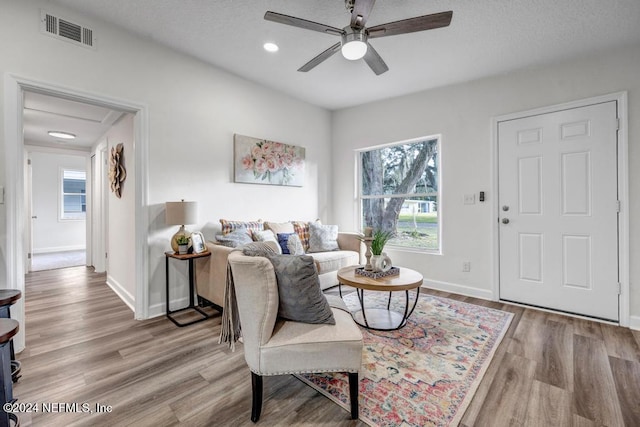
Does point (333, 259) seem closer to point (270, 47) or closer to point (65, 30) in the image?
point (270, 47)

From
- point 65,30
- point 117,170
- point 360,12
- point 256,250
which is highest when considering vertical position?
point 65,30

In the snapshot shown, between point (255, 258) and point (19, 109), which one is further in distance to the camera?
point (19, 109)

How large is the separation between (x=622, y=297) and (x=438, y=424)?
2602mm

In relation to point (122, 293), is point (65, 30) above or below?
above

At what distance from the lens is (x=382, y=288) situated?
2.20 m

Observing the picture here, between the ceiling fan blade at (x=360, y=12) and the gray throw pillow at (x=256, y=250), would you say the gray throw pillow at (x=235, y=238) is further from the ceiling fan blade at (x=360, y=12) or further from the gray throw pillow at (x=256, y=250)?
the ceiling fan blade at (x=360, y=12)

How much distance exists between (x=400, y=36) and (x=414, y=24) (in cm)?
78

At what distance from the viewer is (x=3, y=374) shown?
4.20ft

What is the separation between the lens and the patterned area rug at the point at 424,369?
1550 millimetres

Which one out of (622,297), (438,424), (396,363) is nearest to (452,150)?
(622,297)

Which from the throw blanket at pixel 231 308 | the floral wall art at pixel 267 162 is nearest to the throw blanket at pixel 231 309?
the throw blanket at pixel 231 308

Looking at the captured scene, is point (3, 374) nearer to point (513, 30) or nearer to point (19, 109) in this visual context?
point (19, 109)

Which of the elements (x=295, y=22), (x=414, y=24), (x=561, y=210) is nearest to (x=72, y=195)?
(x=295, y=22)

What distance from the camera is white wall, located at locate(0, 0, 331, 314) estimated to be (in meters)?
2.19
